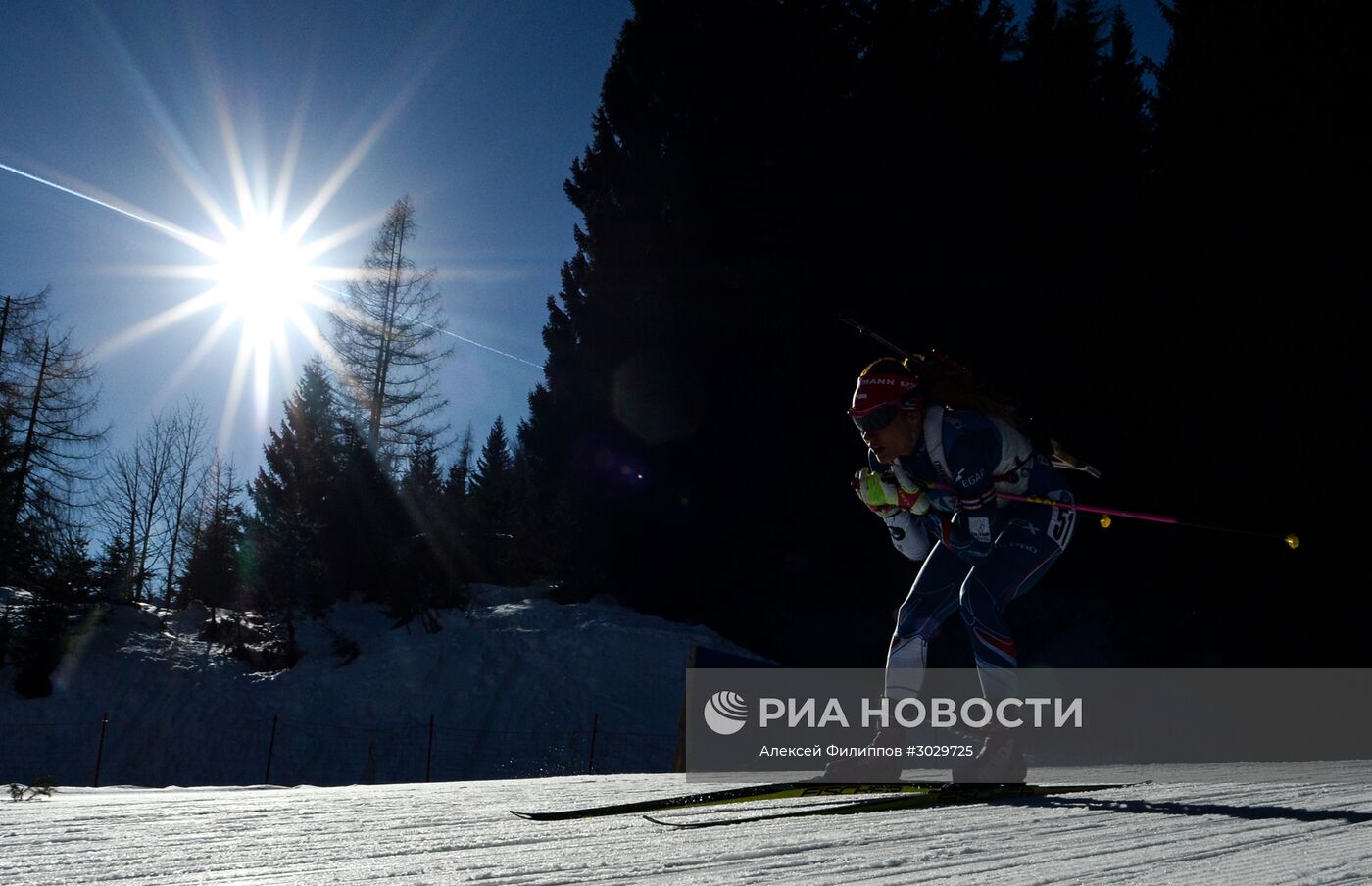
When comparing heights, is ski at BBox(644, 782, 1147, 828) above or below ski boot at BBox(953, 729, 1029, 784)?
below

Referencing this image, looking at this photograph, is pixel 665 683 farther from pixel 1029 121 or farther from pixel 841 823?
pixel 841 823

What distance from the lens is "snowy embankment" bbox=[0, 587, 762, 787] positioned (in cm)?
1923

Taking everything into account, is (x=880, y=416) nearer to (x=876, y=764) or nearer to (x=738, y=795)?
(x=876, y=764)

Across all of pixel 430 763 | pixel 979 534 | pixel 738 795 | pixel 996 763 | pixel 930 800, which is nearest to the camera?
pixel 930 800

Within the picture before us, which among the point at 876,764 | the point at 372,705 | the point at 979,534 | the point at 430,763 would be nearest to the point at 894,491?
the point at 979,534

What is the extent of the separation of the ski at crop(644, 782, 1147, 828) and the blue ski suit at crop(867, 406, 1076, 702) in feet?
1.32

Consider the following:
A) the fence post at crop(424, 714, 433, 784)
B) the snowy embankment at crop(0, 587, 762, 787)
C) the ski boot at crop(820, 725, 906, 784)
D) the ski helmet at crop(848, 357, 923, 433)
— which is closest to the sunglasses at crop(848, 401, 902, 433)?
the ski helmet at crop(848, 357, 923, 433)

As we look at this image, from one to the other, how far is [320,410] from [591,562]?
1336 cm

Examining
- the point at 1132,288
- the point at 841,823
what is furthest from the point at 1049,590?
the point at 841,823

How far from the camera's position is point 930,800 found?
3.18 metres

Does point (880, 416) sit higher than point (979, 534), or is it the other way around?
point (880, 416)

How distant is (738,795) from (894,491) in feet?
5.04

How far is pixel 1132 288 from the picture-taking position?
2122 cm

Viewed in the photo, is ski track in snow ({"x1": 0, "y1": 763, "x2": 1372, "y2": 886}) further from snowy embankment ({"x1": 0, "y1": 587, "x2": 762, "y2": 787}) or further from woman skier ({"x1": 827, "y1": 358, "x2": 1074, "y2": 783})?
snowy embankment ({"x1": 0, "y1": 587, "x2": 762, "y2": 787})
